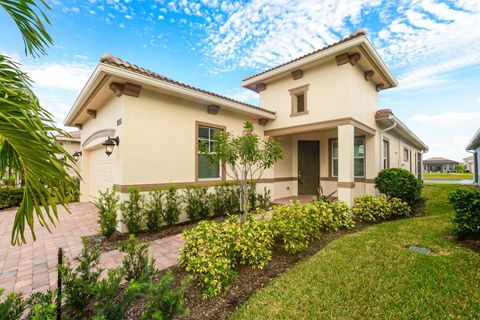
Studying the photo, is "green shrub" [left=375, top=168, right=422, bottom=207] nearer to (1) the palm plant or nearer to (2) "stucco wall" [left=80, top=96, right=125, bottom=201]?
(2) "stucco wall" [left=80, top=96, right=125, bottom=201]

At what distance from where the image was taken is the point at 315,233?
463cm

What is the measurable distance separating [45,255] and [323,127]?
316 inches

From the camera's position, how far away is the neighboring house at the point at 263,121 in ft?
17.8

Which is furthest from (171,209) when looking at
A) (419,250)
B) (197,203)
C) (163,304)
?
(419,250)

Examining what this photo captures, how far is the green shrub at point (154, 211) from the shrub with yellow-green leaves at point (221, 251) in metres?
2.17

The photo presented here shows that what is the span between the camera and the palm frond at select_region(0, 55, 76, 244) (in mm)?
1214

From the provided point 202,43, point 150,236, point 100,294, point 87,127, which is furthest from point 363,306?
point 87,127

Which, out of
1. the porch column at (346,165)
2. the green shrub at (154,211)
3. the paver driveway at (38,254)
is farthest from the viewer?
the porch column at (346,165)

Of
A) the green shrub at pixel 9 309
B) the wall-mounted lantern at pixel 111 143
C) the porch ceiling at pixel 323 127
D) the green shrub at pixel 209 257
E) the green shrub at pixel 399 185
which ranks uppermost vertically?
the porch ceiling at pixel 323 127

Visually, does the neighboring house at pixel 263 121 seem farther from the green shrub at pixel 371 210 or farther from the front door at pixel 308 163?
the green shrub at pixel 371 210

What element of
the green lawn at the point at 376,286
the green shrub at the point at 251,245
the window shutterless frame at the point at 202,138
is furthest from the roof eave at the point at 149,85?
the green lawn at the point at 376,286

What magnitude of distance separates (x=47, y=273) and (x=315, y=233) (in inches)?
193

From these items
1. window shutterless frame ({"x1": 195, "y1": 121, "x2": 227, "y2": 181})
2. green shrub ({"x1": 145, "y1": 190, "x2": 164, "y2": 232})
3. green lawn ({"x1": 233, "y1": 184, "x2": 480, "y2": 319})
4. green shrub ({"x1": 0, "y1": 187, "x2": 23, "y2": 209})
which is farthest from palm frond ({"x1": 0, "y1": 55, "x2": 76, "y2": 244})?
green shrub ({"x1": 0, "y1": 187, "x2": 23, "y2": 209})

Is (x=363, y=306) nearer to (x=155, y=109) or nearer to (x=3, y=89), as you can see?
(x=3, y=89)
